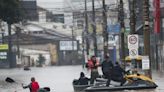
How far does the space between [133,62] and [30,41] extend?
336 feet

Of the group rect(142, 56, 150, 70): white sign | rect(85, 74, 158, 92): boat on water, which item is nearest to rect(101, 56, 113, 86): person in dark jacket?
rect(85, 74, 158, 92): boat on water

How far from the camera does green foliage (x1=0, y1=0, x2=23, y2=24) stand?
179ft

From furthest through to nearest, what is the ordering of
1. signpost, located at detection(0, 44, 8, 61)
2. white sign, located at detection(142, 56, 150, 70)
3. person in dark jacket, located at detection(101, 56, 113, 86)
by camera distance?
signpost, located at detection(0, 44, 8, 61) < white sign, located at detection(142, 56, 150, 70) < person in dark jacket, located at detection(101, 56, 113, 86)

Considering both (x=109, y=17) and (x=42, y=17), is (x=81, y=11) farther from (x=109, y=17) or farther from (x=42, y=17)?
(x=42, y=17)

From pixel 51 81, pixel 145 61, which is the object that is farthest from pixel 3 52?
pixel 145 61

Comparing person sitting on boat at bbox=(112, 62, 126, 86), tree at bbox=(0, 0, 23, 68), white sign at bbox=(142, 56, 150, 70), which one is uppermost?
tree at bbox=(0, 0, 23, 68)

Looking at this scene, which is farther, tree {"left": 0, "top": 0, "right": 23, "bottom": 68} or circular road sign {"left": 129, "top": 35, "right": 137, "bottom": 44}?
tree {"left": 0, "top": 0, "right": 23, "bottom": 68}

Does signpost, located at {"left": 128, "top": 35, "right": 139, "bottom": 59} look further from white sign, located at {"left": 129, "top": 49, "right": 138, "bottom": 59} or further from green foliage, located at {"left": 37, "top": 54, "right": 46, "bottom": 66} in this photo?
green foliage, located at {"left": 37, "top": 54, "right": 46, "bottom": 66}

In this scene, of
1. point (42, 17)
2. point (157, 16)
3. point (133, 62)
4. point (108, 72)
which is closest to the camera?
point (108, 72)

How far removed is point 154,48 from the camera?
70.5 metres

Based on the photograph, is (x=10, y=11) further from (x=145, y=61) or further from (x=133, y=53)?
(x=145, y=61)

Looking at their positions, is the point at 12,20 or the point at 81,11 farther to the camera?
the point at 81,11

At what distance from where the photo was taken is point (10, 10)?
55812 millimetres

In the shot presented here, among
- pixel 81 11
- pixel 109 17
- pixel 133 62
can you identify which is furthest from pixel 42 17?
pixel 133 62
